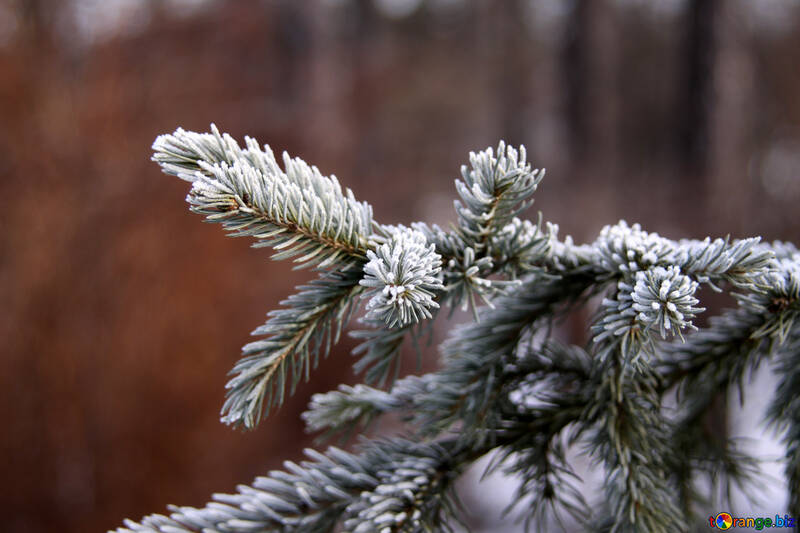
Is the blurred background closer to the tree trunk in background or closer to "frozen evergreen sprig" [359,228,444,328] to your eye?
the tree trunk in background

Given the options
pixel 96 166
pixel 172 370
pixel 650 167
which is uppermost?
pixel 650 167

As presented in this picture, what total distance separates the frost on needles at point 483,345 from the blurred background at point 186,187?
1.05 ft

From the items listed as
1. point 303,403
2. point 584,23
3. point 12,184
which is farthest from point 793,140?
point 12,184

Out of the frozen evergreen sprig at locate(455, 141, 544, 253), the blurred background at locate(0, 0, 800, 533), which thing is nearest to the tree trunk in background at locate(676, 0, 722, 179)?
the blurred background at locate(0, 0, 800, 533)

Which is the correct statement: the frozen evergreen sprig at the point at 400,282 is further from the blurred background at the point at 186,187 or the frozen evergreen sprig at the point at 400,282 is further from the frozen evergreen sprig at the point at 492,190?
the blurred background at the point at 186,187

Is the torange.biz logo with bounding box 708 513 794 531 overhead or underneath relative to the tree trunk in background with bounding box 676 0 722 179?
underneath

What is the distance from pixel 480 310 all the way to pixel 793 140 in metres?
3.07

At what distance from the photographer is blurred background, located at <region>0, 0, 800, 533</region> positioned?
1455 mm

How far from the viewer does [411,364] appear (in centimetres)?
250

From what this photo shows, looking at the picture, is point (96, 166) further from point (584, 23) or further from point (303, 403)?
point (584, 23)

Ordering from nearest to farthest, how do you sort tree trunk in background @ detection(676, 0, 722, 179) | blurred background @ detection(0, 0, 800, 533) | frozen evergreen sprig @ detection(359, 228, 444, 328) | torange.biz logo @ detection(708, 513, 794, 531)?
frozen evergreen sprig @ detection(359, 228, 444, 328)
torange.biz logo @ detection(708, 513, 794, 531)
blurred background @ detection(0, 0, 800, 533)
tree trunk in background @ detection(676, 0, 722, 179)

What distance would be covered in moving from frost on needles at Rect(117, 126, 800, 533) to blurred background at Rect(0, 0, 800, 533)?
1.05 ft

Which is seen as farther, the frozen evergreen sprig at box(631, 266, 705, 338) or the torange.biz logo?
the torange.biz logo

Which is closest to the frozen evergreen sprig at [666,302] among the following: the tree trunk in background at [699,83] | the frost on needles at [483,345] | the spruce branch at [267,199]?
the frost on needles at [483,345]
